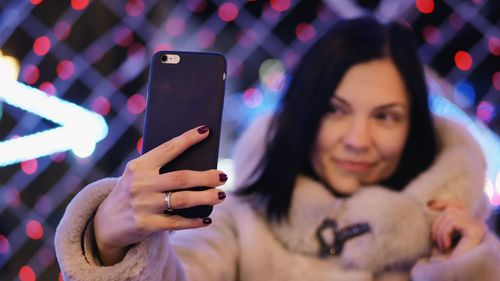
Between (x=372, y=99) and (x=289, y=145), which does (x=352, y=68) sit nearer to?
(x=372, y=99)

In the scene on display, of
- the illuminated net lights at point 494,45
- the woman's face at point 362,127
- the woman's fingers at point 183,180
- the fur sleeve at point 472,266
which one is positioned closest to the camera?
the woman's fingers at point 183,180

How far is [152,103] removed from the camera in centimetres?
60

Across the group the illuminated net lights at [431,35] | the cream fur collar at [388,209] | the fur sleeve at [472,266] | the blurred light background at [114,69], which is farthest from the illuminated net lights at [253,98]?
the fur sleeve at [472,266]

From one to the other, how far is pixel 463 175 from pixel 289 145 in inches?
11.5

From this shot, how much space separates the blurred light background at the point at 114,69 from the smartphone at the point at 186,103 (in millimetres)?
1006

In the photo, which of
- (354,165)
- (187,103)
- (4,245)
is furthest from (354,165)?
(4,245)

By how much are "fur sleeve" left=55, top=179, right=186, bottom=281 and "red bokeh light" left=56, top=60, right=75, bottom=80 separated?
3.72 ft

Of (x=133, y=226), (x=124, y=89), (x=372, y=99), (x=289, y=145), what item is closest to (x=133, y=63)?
(x=124, y=89)

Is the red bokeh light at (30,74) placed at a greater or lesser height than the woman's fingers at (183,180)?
lesser

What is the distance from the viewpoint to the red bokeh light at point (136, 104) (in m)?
1.66

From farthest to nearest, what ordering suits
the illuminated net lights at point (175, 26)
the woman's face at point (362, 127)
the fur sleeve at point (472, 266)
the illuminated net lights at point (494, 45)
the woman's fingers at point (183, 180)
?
the illuminated net lights at point (175, 26) < the illuminated net lights at point (494, 45) < the woman's face at point (362, 127) < the fur sleeve at point (472, 266) < the woman's fingers at point (183, 180)

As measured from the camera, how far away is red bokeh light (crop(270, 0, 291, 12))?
167 cm

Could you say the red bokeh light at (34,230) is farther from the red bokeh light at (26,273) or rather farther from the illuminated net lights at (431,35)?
the illuminated net lights at (431,35)

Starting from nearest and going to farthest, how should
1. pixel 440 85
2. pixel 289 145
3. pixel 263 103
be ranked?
1. pixel 289 145
2. pixel 440 85
3. pixel 263 103
